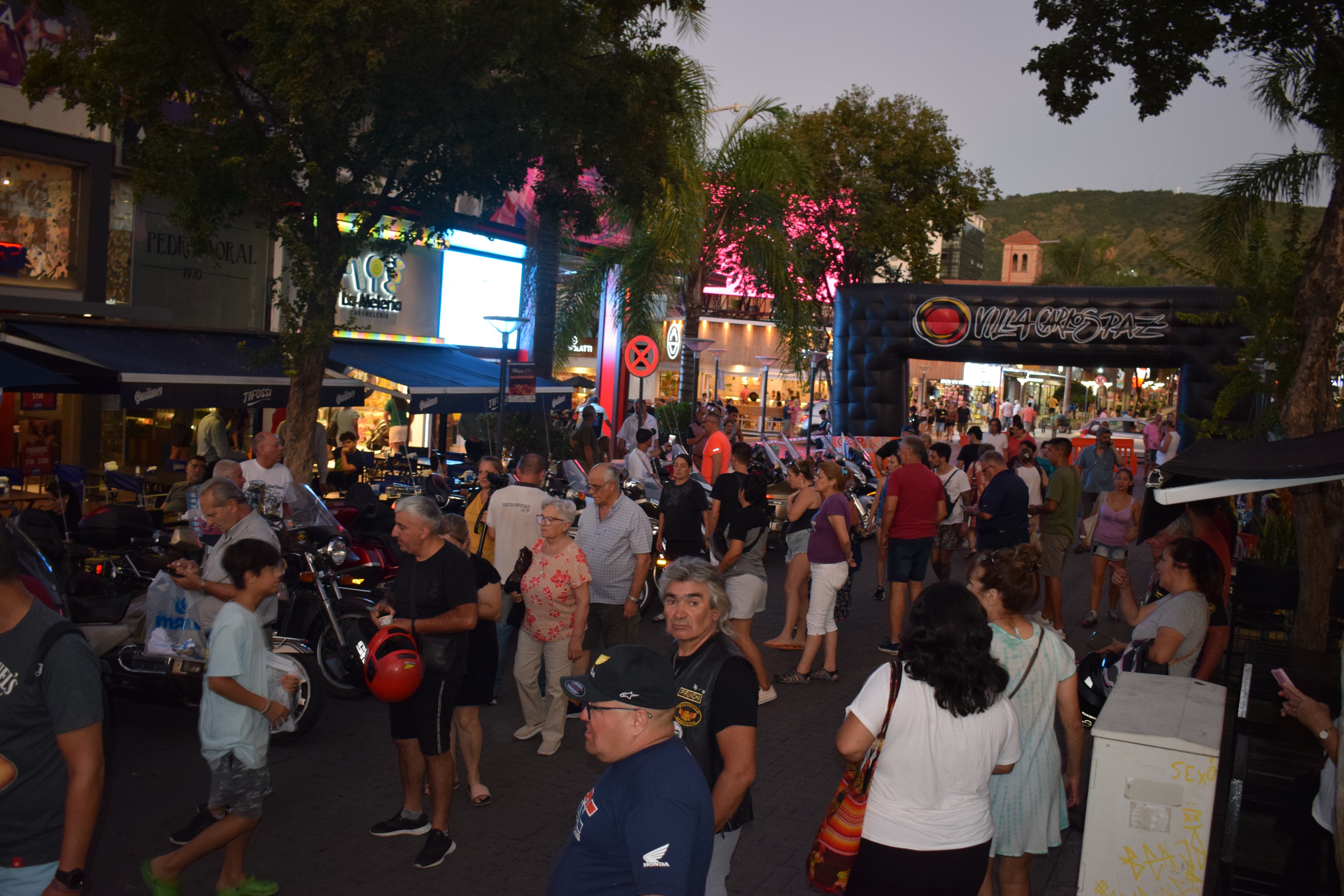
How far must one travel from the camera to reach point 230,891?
4.68m

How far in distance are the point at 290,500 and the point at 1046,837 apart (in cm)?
683

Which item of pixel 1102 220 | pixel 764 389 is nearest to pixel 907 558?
pixel 764 389

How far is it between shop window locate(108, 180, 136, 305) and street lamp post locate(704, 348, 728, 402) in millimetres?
25503

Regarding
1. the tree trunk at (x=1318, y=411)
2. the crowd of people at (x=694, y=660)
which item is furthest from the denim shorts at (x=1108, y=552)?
the tree trunk at (x=1318, y=411)

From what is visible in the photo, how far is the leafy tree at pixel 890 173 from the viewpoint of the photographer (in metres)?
38.0

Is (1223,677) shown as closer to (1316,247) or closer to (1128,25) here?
(1316,247)

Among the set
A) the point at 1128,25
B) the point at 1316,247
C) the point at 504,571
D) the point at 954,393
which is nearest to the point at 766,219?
the point at 1128,25

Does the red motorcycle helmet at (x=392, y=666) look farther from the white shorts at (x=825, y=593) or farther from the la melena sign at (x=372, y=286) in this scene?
the la melena sign at (x=372, y=286)

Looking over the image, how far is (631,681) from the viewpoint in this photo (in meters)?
2.70

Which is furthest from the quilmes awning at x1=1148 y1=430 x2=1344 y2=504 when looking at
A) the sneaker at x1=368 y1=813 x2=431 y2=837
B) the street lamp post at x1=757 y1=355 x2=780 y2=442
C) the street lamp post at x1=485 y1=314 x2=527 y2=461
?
the street lamp post at x1=757 y1=355 x2=780 y2=442

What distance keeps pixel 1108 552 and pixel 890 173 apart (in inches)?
1212

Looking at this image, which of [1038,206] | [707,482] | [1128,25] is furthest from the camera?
[1038,206]

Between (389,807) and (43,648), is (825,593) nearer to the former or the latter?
(389,807)

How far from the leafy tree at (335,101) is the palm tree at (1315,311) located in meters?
7.29
